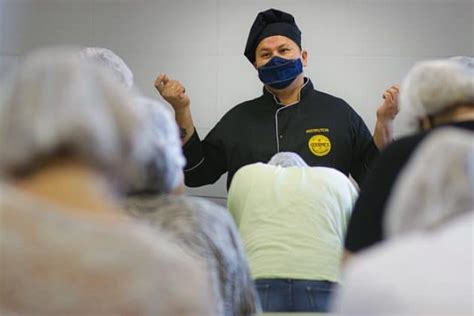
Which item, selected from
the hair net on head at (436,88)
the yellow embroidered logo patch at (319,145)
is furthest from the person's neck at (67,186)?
the yellow embroidered logo patch at (319,145)

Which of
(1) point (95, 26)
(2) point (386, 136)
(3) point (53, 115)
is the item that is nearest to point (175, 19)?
(1) point (95, 26)

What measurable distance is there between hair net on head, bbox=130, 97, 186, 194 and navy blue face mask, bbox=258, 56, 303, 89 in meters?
1.43

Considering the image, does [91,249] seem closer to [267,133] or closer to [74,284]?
[74,284]

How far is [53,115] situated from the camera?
100 centimetres

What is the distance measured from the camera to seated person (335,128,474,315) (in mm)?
989

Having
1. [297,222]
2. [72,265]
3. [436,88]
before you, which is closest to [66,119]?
[72,265]

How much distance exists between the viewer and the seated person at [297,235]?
2053 millimetres

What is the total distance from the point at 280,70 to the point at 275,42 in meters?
0.14

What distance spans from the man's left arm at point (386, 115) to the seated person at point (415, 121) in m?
1.16

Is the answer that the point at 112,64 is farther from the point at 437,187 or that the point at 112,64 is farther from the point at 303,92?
the point at 437,187

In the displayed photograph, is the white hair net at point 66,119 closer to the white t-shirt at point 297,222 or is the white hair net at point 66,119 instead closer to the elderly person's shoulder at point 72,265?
the elderly person's shoulder at point 72,265

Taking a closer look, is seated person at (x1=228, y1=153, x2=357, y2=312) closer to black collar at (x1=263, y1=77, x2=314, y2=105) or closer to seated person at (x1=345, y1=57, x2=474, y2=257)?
seated person at (x1=345, y1=57, x2=474, y2=257)

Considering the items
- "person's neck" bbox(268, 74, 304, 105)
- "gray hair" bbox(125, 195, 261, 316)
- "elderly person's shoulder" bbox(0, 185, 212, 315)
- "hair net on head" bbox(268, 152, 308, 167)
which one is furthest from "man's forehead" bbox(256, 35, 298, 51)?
"elderly person's shoulder" bbox(0, 185, 212, 315)

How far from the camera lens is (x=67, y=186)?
3.28ft
